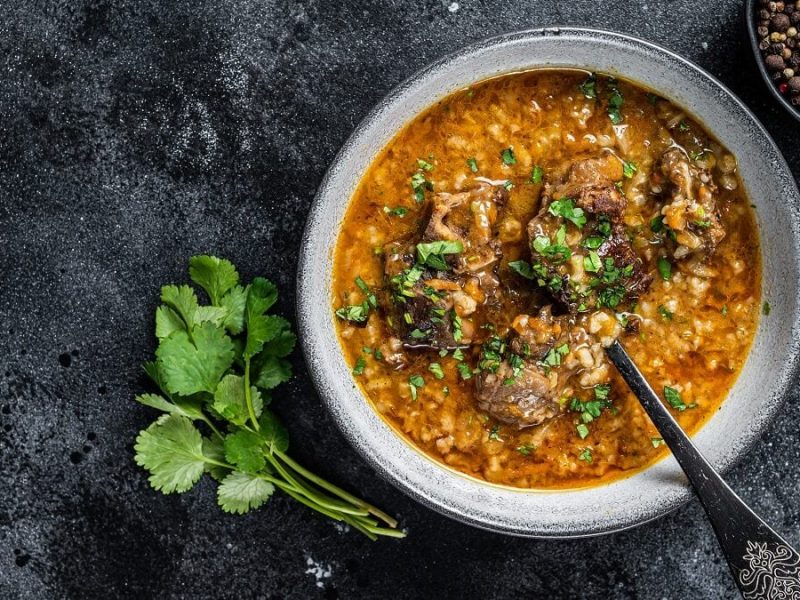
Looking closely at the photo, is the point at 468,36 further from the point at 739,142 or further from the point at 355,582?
the point at 355,582

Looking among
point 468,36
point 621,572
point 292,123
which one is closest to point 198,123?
point 292,123

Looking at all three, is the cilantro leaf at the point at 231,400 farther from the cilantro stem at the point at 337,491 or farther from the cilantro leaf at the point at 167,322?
the cilantro leaf at the point at 167,322

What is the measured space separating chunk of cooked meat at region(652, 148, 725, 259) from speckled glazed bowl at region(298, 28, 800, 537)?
0.65 ft

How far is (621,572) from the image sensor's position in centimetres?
427

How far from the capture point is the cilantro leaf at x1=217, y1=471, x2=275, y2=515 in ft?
13.4

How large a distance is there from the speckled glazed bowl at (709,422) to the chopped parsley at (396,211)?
6.8 inches

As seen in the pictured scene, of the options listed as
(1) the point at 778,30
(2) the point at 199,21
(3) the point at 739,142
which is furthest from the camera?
(2) the point at 199,21

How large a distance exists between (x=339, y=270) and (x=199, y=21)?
152 cm

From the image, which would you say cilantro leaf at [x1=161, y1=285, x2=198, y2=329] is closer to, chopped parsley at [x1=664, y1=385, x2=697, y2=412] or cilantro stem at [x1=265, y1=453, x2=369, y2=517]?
cilantro stem at [x1=265, y1=453, x2=369, y2=517]

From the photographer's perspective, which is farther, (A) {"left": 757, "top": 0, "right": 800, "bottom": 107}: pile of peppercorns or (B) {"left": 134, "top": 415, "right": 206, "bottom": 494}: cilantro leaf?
(B) {"left": 134, "top": 415, "right": 206, "bottom": 494}: cilantro leaf

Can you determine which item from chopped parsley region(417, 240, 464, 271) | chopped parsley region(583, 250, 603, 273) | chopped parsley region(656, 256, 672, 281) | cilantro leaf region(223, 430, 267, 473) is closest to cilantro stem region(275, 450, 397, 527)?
cilantro leaf region(223, 430, 267, 473)

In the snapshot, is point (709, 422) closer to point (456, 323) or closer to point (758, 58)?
point (456, 323)

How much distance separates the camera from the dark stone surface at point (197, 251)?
4137mm

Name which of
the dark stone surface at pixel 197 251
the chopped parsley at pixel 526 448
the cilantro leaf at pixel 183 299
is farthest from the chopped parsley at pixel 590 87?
the cilantro leaf at pixel 183 299
